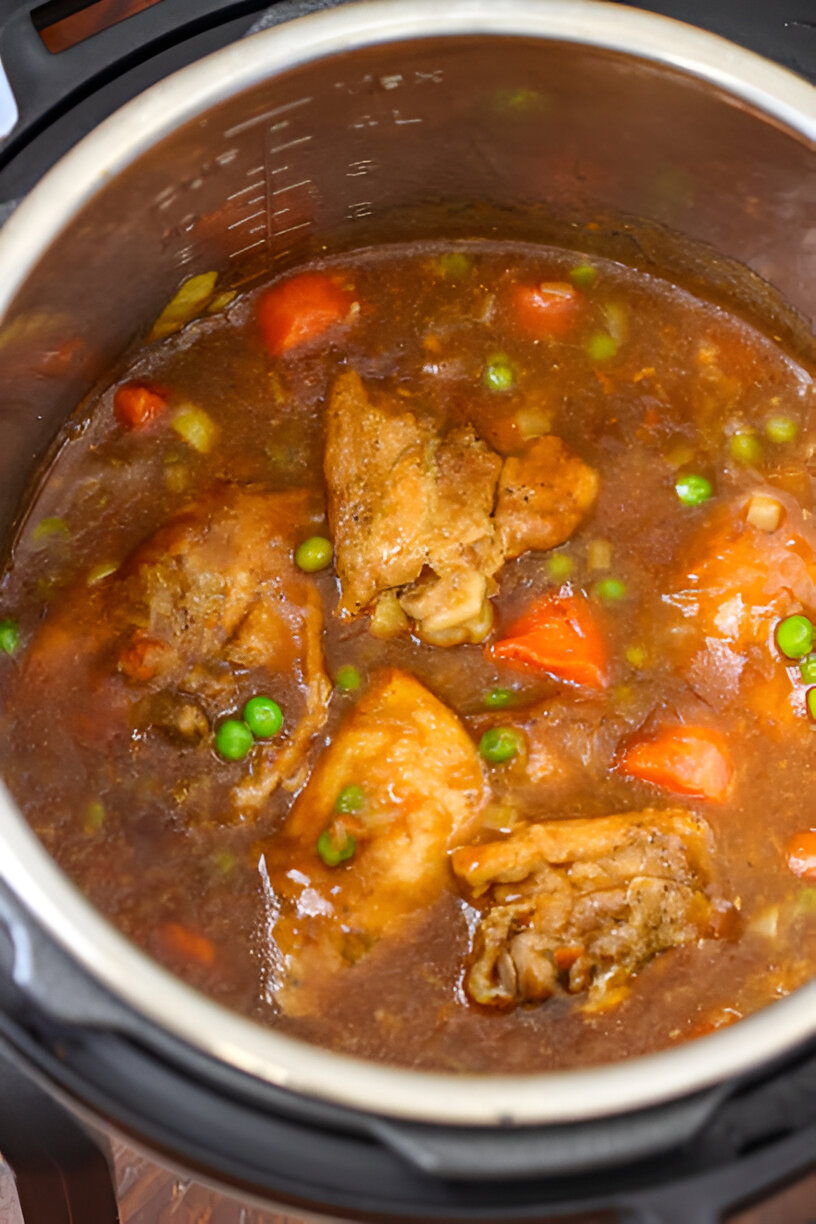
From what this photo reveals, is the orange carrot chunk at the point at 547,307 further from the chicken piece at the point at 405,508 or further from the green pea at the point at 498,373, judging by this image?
the chicken piece at the point at 405,508

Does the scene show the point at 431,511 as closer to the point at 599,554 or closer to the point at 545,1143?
the point at 599,554

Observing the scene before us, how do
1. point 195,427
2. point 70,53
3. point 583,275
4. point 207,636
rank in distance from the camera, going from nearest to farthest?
point 70,53 → point 207,636 → point 195,427 → point 583,275

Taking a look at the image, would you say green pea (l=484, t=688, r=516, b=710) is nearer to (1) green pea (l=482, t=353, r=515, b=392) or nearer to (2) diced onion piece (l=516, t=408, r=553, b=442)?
(2) diced onion piece (l=516, t=408, r=553, b=442)

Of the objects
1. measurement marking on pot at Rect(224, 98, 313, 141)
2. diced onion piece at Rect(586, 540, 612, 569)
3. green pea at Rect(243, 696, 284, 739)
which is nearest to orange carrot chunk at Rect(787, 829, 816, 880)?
diced onion piece at Rect(586, 540, 612, 569)

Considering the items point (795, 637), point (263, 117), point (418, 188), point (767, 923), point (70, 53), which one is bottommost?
point (767, 923)

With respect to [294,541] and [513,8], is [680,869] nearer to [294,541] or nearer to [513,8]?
[294,541]

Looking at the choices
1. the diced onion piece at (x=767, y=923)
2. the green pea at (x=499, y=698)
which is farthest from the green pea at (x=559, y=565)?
the diced onion piece at (x=767, y=923)

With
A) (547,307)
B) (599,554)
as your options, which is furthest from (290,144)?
(599,554)
